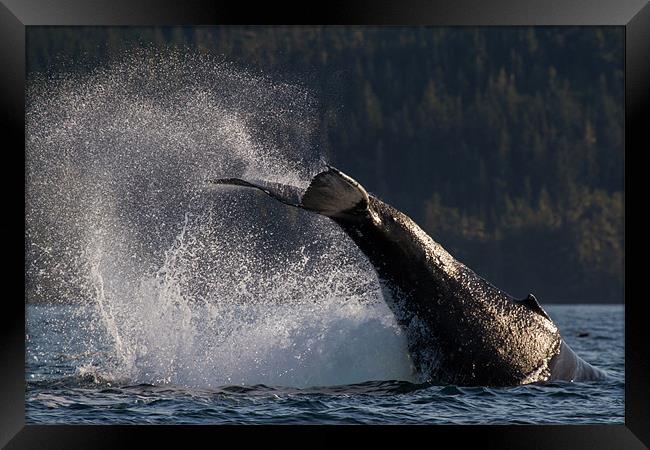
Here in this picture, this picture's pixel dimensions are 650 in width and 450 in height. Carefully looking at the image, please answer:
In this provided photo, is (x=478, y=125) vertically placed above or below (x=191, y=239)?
above

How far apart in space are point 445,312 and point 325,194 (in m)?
2.50

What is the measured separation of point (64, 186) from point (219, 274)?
20.9 metres

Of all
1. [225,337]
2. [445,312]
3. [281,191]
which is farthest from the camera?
[225,337]

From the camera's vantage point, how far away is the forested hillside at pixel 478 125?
14088 centimetres

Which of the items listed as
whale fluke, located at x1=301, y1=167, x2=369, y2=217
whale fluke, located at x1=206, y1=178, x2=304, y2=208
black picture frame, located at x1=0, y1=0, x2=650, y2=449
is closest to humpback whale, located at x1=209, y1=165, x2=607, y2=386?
whale fluke, located at x1=301, y1=167, x2=369, y2=217

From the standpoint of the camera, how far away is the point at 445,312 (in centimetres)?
1513

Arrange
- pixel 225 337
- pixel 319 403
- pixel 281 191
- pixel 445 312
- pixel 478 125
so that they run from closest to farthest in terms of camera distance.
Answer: pixel 281 191 < pixel 319 403 < pixel 445 312 < pixel 225 337 < pixel 478 125

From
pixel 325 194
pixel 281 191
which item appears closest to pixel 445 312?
pixel 325 194

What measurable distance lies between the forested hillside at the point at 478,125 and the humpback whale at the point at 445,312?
4617 inches

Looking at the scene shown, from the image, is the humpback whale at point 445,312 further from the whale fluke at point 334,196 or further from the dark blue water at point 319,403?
the dark blue water at point 319,403

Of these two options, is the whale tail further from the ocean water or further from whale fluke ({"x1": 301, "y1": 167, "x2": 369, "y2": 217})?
the ocean water
